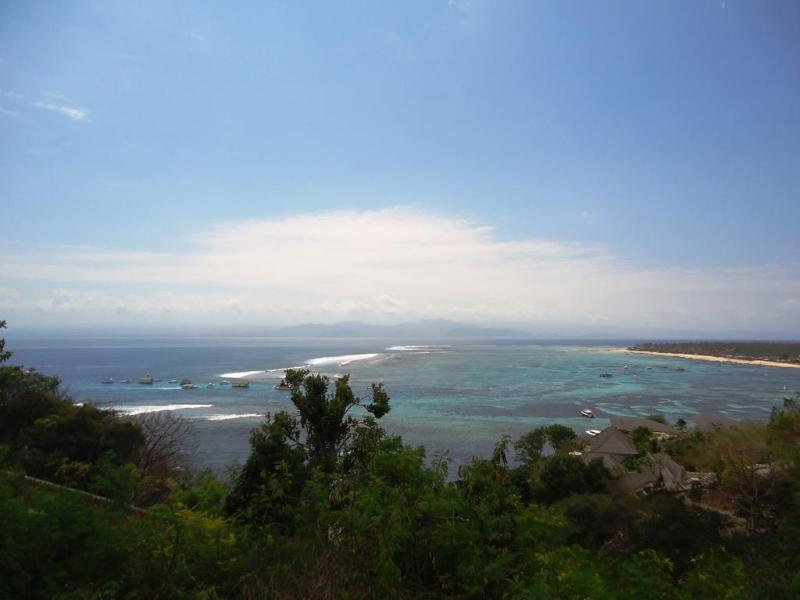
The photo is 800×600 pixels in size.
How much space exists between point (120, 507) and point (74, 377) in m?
61.5

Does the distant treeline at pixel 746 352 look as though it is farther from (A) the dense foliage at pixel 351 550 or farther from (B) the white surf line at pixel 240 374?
(A) the dense foliage at pixel 351 550

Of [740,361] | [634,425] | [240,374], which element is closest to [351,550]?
[634,425]

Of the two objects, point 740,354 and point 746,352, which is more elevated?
point 746,352

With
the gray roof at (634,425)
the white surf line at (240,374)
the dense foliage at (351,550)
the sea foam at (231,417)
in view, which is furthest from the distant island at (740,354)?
the dense foliage at (351,550)

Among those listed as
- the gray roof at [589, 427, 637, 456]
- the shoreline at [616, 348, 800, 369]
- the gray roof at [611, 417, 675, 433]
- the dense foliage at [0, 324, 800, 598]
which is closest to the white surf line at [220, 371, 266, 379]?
the gray roof at [611, 417, 675, 433]

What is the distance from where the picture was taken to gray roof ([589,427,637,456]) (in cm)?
1812

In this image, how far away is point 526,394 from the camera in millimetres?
43375

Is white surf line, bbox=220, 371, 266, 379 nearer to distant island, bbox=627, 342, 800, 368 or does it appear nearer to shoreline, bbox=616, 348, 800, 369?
shoreline, bbox=616, 348, 800, 369

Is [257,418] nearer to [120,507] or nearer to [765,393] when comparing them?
[120,507]

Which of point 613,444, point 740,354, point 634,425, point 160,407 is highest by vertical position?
point 634,425

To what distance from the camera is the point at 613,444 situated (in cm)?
1861

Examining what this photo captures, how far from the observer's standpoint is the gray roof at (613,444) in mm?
18125

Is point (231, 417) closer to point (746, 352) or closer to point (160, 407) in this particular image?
point (160, 407)

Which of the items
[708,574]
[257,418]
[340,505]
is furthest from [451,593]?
[257,418]
